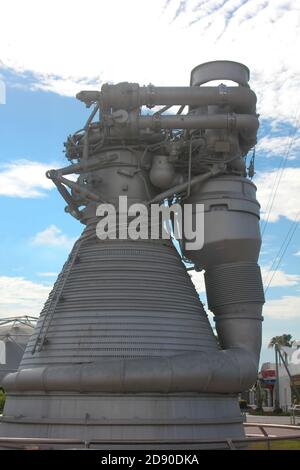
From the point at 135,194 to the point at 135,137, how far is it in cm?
132

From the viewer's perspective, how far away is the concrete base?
10.2m

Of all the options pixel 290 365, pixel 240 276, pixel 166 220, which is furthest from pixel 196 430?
pixel 290 365

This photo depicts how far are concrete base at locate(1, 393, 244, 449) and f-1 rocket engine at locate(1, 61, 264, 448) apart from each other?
20 mm

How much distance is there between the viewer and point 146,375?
10.2 meters

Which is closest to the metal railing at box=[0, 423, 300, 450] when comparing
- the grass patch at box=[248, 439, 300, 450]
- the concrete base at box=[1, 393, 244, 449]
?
the grass patch at box=[248, 439, 300, 450]

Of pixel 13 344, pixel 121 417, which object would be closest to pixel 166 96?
pixel 121 417

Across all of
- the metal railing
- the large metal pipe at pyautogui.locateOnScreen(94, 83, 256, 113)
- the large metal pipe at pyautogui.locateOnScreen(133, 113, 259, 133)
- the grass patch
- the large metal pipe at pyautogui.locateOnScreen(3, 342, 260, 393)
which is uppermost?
the large metal pipe at pyautogui.locateOnScreen(94, 83, 256, 113)

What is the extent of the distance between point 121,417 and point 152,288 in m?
2.69

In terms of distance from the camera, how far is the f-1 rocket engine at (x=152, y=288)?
1037 cm

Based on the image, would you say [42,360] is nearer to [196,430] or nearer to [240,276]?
[196,430]

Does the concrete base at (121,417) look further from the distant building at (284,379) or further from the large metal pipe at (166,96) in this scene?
the distant building at (284,379)

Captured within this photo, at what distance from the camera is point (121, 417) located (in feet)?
33.6

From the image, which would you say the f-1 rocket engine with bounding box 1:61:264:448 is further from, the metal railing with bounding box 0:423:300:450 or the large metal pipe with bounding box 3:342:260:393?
the metal railing with bounding box 0:423:300:450

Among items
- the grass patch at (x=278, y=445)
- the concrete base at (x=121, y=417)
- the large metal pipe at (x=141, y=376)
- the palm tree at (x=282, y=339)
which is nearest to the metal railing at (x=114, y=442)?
the grass patch at (x=278, y=445)
